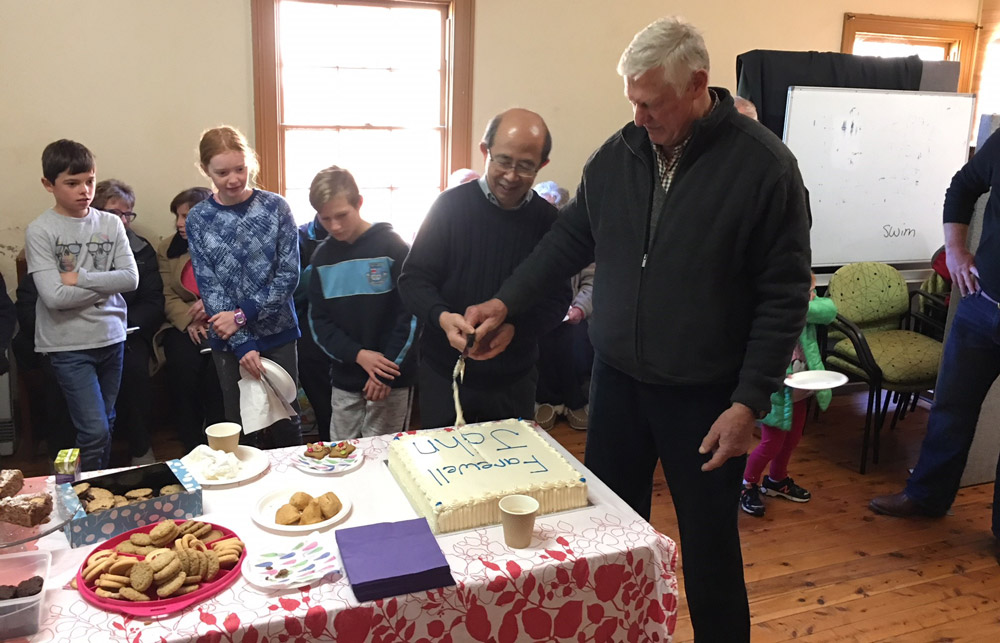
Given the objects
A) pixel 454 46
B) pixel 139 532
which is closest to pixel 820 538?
pixel 139 532

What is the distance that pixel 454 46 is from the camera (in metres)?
4.08

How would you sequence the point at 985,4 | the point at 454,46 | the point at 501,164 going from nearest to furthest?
the point at 501,164 → the point at 454,46 → the point at 985,4

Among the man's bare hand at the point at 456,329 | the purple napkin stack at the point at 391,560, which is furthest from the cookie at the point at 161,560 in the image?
the man's bare hand at the point at 456,329

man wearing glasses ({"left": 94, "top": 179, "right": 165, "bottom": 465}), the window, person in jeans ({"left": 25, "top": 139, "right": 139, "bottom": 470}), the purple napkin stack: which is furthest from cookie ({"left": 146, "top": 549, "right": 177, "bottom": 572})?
the window

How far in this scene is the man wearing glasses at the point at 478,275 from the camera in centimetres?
189

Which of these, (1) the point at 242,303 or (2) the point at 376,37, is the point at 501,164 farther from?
(2) the point at 376,37

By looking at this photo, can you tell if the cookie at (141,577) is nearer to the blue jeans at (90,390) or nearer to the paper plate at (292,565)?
the paper plate at (292,565)

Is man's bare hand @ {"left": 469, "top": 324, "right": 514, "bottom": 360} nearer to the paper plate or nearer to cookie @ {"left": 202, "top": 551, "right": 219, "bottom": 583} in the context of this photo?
the paper plate

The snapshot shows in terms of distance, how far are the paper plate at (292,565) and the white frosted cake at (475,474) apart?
0.20 m

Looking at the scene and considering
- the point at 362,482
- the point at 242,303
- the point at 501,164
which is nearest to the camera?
the point at 362,482

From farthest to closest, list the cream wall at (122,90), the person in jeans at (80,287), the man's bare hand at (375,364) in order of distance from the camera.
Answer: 1. the cream wall at (122,90)
2. the person in jeans at (80,287)
3. the man's bare hand at (375,364)

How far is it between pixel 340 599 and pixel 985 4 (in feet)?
19.0

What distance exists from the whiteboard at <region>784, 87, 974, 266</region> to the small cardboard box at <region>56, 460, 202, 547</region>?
3434 millimetres

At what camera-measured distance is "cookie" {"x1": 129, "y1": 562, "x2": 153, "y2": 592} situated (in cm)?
111
